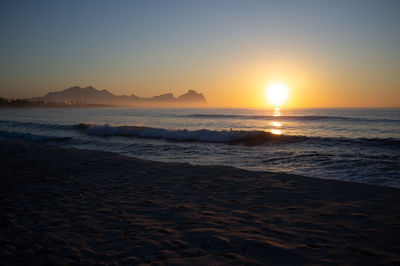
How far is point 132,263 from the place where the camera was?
310 cm

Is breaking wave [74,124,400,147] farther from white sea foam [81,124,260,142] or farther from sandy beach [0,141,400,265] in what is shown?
sandy beach [0,141,400,265]

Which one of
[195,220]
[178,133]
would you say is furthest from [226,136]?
[195,220]

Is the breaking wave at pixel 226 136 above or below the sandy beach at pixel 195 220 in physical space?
above

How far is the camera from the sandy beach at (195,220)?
3.29 m

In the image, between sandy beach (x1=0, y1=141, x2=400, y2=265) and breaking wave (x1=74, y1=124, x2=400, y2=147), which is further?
breaking wave (x1=74, y1=124, x2=400, y2=147)

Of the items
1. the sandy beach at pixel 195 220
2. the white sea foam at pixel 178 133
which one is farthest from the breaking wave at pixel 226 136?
the sandy beach at pixel 195 220

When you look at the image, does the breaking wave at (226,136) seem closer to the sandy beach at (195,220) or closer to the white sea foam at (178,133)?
the white sea foam at (178,133)

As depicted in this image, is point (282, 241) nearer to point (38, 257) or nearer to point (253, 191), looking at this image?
point (253, 191)

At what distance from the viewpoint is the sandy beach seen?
3285 mm

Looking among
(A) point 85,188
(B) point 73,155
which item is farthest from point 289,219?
(B) point 73,155

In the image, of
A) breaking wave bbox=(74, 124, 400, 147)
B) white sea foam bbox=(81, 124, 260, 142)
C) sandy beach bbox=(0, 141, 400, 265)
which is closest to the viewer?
sandy beach bbox=(0, 141, 400, 265)

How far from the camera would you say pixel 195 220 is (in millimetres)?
4395

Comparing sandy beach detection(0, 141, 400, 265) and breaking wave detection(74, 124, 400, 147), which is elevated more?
breaking wave detection(74, 124, 400, 147)

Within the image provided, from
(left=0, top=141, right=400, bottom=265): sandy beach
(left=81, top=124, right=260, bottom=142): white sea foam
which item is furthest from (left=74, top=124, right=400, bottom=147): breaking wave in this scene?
(left=0, top=141, right=400, bottom=265): sandy beach
